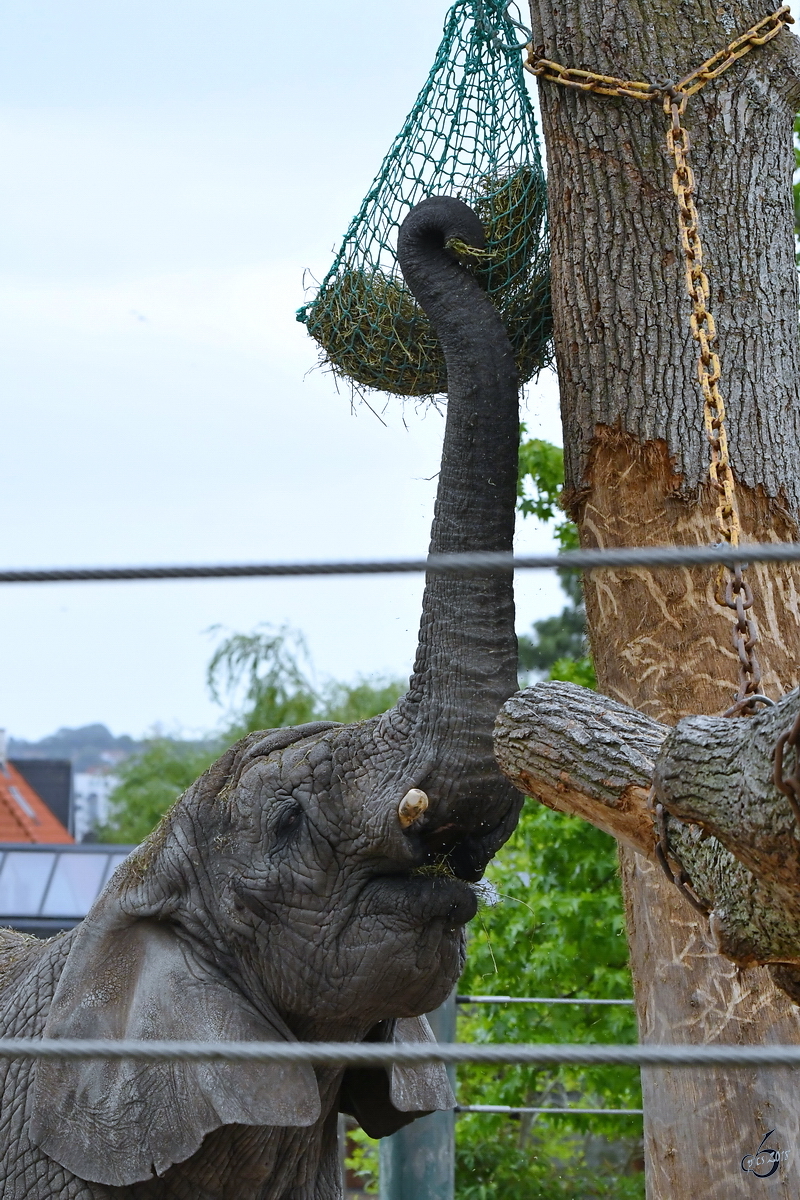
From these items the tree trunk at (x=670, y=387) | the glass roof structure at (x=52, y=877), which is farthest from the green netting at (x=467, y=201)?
the glass roof structure at (x=52, y=877)

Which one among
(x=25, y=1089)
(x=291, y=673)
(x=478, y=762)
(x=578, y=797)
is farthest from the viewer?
(x=291, y=673)

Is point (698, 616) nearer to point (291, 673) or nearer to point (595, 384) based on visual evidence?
point (595, 384)

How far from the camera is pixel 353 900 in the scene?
3.12m

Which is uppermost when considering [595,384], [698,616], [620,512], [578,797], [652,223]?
[652,223]

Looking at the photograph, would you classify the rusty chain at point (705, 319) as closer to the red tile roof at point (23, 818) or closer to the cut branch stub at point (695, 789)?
the cut branch stub at point (695, 789)

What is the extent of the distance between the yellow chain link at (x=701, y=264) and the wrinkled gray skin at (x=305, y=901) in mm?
424

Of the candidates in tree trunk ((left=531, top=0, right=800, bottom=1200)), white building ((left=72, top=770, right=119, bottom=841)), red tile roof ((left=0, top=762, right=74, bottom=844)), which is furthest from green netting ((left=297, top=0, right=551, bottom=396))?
white building ((left=72, top=770, right=119, bottom=841))

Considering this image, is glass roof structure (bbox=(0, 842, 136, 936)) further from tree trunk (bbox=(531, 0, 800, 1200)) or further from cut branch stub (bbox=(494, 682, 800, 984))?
cut branch stub (bbox=(494, 682, 800, 984))

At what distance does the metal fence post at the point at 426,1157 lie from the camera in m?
4.36

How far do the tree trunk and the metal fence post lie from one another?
1521 mm

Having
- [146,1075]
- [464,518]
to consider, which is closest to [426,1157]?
[146,1075]

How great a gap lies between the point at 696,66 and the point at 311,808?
1.88 metres

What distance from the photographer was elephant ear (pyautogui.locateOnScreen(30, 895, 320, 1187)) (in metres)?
2.99

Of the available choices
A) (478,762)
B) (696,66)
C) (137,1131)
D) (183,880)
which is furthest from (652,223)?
(137,1131)
